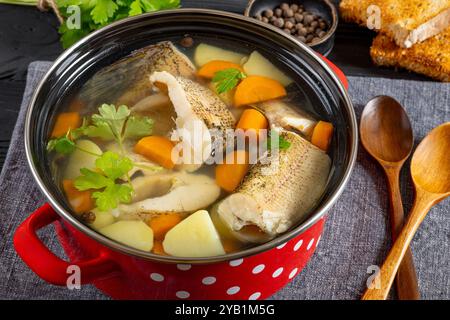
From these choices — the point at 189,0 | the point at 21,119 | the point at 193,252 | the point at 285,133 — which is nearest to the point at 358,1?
the point at 189,0

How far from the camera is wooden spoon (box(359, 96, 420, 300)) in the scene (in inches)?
69.2

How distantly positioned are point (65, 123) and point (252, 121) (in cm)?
45

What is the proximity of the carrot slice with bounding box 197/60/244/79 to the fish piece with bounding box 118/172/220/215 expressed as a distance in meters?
0.30

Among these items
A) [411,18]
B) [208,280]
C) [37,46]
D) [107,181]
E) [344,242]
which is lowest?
[37,46]

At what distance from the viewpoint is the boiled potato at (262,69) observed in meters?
1.61

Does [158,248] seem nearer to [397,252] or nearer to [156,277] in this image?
[156,277]

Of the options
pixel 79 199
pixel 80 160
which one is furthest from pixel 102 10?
pixel 79 199

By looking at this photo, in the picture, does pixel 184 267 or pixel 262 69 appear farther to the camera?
pixel 262 69

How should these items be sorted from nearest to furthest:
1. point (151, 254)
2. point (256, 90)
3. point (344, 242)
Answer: point (151, 254), point (256, 90), point (344, 242)

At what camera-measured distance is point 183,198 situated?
1.40 m

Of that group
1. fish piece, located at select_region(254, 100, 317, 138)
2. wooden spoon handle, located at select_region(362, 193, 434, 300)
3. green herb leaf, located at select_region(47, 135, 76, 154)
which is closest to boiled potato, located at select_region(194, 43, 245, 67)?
fish piece, located at select_region(254, 100, 317, 138)

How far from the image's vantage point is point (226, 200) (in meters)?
1.39

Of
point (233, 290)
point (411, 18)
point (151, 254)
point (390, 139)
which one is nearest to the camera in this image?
point (151, 254)

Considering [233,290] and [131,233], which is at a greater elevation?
[131,233]
